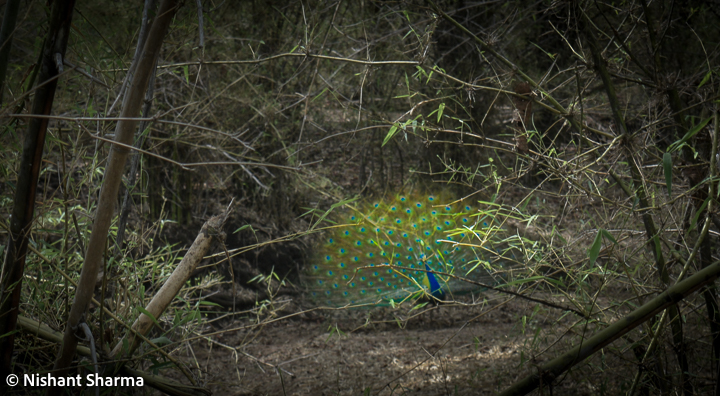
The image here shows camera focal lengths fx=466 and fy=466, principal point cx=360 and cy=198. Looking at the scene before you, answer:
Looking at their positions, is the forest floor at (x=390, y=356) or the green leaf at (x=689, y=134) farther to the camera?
the forest floor at (x=390, y=356)

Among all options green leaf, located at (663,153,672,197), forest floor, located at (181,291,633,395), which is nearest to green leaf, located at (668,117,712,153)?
green leaf, located at (663,153,672,197)

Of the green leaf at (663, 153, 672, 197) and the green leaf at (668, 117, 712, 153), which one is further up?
the green leaf at (668, 117, 712, 153)

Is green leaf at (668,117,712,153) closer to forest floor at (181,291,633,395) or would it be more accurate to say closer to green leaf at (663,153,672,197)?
green leaf at (663,153,672,197)

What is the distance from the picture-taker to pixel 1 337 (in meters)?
1.18

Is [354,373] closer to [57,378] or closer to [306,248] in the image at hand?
[57,378]

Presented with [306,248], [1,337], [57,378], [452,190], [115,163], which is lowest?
[57,378]

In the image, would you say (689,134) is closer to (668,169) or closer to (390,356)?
(668,169)

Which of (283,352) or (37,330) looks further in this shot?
(283,352)

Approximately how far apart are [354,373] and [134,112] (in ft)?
7.85

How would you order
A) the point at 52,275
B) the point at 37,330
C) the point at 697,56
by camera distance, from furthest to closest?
the point at 697,56 → the point at 52,275 → the point at 37,330

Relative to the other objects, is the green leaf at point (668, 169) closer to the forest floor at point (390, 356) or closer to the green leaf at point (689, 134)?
the green leaf at point (689, 134)

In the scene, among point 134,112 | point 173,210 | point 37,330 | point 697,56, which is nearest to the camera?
point 134,112

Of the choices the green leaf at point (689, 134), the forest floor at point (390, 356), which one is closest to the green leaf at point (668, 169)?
the green leaf at point (689, 134)

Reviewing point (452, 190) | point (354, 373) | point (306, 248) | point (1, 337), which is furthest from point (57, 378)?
point (452, 190)
